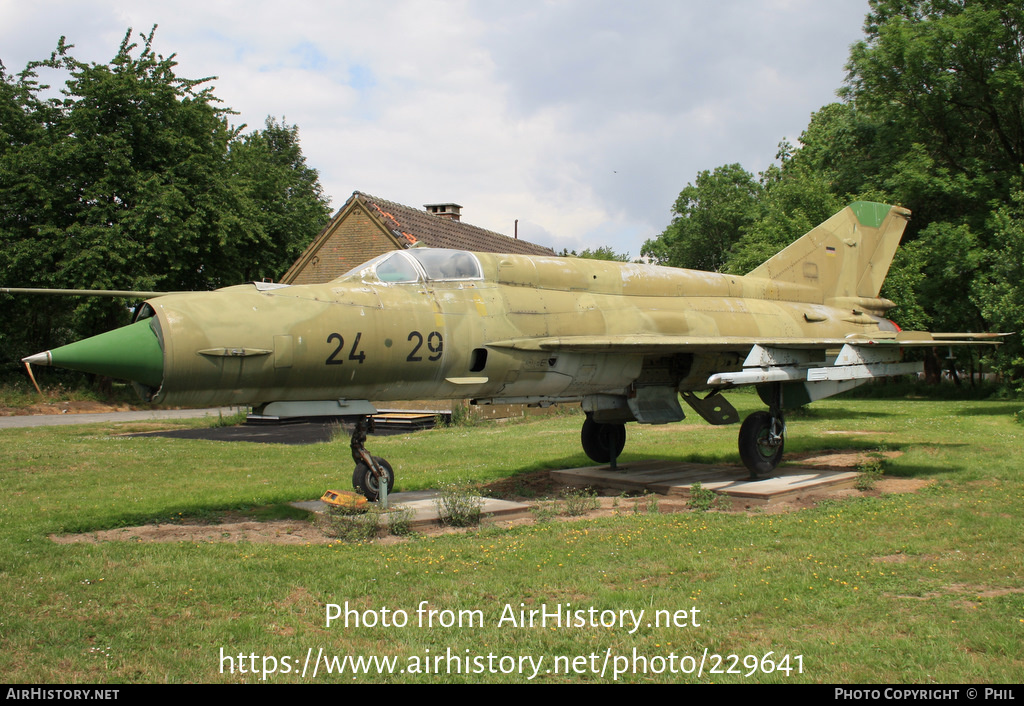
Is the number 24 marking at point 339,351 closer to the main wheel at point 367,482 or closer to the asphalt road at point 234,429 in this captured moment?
the main wheel at point 367,482

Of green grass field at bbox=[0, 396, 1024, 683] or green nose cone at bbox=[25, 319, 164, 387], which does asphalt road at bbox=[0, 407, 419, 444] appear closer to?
green grass field at bbox=[0, 396, 1024, 683]

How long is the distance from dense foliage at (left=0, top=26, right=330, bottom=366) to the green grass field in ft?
65.2

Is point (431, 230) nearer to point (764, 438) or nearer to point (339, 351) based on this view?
point (764, 438)

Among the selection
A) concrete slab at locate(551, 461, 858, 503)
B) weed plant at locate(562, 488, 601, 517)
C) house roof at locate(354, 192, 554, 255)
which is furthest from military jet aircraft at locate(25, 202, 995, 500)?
house roof at locate(354, 192, 554, 255)

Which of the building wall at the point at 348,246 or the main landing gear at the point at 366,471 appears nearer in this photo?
the main landing gear at the point at 366,471

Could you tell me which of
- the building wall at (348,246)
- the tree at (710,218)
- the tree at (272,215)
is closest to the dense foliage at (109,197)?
the tree at (272,215)

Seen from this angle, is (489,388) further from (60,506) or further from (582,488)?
(60,506)

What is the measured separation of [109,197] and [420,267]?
25.5 meters

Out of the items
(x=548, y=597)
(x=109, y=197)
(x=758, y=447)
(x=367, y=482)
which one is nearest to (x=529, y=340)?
(x=367, y=482)

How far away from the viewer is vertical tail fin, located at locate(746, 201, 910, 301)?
13.2 m

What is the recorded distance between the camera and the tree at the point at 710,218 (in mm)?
59750

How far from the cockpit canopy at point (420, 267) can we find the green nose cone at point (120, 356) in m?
2.34

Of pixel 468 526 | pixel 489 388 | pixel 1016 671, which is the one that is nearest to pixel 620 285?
pixel 489 388

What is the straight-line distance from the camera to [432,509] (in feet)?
29.4
